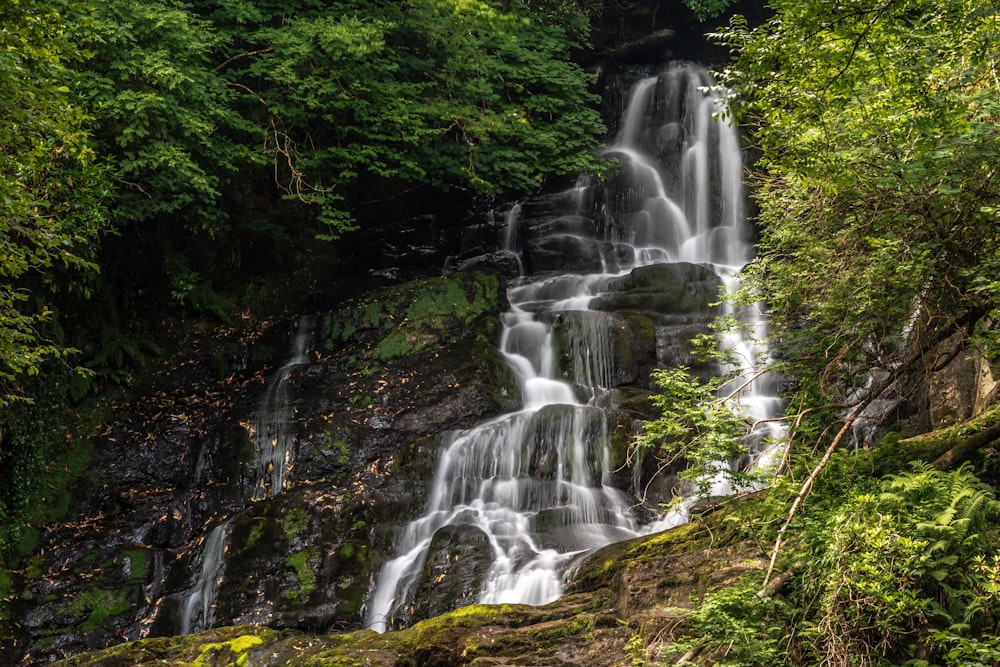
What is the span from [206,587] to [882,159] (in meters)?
9.38

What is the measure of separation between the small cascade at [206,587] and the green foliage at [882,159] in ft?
25.9

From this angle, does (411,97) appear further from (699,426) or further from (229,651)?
(699,426)

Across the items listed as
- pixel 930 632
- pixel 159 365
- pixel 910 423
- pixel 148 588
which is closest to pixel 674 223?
pixel 910 423

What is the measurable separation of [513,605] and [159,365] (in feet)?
32.8

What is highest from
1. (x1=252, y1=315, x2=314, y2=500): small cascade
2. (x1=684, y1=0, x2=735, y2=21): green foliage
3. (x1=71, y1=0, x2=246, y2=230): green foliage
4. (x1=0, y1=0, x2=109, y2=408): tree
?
(x1=684, y1=0, x2=735, y2=21): green foliage

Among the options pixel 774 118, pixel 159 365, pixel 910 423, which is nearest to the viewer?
pixel 774 118

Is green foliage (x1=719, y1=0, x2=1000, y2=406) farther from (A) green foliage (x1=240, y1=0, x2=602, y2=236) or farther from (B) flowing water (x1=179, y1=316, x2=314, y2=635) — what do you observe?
(A) green foliage (x1=240, y1=0, x2=602, y2=236)

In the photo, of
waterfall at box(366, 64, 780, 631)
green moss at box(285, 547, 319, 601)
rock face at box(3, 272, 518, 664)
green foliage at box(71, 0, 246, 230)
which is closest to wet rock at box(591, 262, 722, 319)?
waterfall at box(366, 64, 780, 631)

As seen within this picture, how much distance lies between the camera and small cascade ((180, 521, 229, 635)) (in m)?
9.55

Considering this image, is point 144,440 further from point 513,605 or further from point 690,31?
point 690,31

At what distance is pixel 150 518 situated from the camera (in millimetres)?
11336

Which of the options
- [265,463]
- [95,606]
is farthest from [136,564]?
[265,463]

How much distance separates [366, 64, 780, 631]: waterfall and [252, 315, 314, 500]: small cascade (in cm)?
287

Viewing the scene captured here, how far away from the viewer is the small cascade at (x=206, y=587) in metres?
9.55
